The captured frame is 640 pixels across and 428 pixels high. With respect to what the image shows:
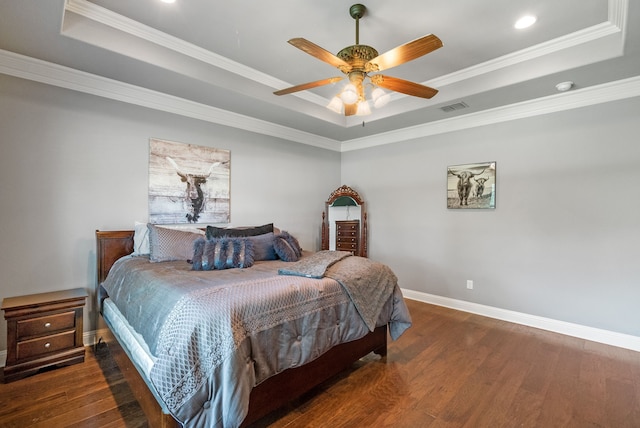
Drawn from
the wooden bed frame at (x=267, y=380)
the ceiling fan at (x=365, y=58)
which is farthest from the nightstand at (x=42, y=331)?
the ceiling fan at (x=365, y=58)

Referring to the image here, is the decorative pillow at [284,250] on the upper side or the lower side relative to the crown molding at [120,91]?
lower

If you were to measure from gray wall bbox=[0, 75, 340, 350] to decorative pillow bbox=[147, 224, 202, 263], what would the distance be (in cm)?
48

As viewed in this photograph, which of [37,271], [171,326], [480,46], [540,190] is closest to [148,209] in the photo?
[37,271]

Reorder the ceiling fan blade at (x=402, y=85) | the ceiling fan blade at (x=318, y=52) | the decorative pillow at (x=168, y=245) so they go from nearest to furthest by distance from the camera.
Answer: the ceiling fan blade at (x=318, y=52) < the ceiling fan blade at (x=402, y=85) < the decorative pillow at (x=168, y=245)

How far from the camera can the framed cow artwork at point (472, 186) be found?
3.86 m

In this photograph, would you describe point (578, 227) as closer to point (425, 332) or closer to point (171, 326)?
point (425, 332)

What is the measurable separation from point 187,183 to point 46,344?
1944 mm

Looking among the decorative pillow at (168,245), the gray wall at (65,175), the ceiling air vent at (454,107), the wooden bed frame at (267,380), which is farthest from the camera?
the ceiling air vent at (454,107)

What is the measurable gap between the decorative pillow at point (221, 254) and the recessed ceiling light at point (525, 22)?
3.02 metres

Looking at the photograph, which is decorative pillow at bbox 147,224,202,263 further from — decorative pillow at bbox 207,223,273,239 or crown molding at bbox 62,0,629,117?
crown molding at bbox 62,0,629,117

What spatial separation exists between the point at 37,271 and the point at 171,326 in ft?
6.74

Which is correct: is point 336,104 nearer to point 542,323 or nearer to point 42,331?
point 42,331

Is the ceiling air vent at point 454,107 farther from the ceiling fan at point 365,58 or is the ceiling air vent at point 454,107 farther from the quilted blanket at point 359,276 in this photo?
the quilted blanket at point 359,276

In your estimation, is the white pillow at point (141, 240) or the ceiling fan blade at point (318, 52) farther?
the white pillow at point (141, 240)
